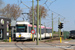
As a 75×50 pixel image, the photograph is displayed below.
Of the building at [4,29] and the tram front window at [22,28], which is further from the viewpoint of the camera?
the building at [4,29]

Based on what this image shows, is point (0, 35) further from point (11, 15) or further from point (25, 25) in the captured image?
point (11, 15)

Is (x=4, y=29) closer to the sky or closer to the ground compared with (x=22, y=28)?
closer to the sky

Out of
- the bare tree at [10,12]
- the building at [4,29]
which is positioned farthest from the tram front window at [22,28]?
the bare tree at [10,12]

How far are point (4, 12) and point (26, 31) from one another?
39910 millimetres

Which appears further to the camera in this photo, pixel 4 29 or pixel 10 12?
pixel 10 12

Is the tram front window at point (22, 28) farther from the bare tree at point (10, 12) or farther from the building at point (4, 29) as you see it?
the bare tree at point (10, 12)

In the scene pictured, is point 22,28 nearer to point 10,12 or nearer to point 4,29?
point 4,29

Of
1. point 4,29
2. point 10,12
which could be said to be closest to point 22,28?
point 4,29

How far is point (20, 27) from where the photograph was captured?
32.2 m

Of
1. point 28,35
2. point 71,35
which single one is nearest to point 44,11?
point 71,35

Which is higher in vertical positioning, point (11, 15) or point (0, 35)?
point (11, 15)

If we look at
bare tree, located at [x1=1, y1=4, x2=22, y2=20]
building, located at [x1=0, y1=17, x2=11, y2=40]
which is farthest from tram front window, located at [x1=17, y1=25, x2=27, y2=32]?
bare tree, located at [x1=1, y1=4, x2=22, y2=20]

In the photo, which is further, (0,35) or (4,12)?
(4,12)

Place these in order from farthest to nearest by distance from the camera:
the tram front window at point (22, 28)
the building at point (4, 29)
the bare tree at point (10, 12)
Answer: the bare tree at point (10, 12), the building at point (4, 29), the tram front window at point (22, 28)
